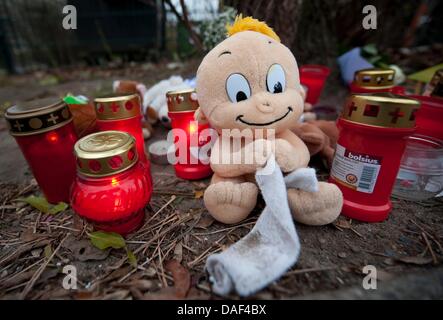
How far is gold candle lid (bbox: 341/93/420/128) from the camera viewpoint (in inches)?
26.5

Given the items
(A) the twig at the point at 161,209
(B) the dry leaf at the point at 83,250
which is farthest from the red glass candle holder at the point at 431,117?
(B) the dry leaf at the point at 83,250

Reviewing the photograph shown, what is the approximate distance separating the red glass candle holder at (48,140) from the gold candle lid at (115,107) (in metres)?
0.11

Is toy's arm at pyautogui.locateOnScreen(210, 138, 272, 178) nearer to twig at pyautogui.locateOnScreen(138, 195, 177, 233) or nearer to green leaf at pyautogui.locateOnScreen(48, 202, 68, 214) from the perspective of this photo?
twig at pyautogui.locateOnScreen(138, 195, 177, 233)

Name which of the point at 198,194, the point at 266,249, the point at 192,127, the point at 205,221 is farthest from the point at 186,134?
the point at 266,249

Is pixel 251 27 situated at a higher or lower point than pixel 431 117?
higher

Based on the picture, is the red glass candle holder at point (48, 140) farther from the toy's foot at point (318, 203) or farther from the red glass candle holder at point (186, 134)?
the toy's foot at point (318, 203)

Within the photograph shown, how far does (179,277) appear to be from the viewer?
687mm

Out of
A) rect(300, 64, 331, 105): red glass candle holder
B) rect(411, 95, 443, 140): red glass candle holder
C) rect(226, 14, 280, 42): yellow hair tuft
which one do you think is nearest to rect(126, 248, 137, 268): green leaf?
rect(226, 14, 280, 42): yellow hair tuft

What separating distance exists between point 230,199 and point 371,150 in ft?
1.39

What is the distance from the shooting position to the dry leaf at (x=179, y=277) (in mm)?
643

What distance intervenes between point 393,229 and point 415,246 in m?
0.07

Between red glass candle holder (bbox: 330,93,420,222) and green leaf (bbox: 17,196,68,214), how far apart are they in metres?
0.97

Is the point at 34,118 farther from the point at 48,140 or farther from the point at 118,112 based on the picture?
the point at 118,112
